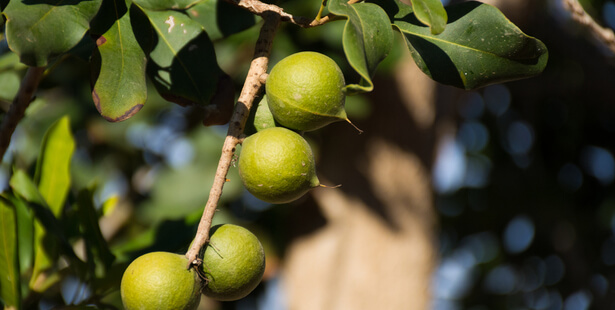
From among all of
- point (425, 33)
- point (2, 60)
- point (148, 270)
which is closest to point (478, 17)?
A: point (425, 33)

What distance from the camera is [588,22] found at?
54.0 inches

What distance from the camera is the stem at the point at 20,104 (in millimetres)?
1146

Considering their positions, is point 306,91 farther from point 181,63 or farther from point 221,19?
point 221,19

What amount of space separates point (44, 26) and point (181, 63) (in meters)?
0.28

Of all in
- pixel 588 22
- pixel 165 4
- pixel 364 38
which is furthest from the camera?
pixel 588 22

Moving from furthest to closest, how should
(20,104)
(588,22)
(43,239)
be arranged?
1. (43,239)
2. (588,22)
3. (20,104)

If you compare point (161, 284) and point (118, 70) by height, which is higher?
point (118, 70)

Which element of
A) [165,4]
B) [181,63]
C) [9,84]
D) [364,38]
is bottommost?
[9,84]

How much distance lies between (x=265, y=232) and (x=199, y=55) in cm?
218

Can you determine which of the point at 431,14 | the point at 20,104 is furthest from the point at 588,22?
the point at 20,104

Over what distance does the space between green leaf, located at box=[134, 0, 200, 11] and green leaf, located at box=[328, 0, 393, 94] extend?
32 cm

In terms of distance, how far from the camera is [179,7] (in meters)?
1.04

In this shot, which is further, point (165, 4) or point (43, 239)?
point (43, 239)

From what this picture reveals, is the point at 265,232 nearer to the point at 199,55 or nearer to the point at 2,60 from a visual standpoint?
the point at 2,60
